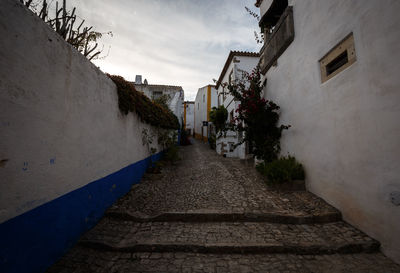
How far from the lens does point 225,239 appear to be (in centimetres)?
259

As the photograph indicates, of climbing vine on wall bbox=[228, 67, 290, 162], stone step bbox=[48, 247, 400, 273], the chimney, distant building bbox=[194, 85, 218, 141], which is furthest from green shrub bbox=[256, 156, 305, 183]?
the chimney

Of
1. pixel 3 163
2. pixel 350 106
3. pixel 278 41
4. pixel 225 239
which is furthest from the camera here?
pixel 278 41

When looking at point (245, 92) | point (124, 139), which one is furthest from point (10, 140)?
point (245, 92)

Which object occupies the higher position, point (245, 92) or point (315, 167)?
point (245, 92)

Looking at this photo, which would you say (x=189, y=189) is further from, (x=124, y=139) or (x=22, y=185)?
(x=22, y=185)

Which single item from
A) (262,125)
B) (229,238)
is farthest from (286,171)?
(229,238)

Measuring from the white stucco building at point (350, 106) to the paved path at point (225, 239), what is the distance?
45 cm

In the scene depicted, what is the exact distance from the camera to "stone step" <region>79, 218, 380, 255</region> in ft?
7.93

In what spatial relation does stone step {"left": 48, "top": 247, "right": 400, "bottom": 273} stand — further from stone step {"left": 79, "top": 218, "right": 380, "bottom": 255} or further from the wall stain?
the wall stain

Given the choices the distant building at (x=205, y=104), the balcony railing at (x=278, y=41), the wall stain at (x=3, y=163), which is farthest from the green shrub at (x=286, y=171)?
the distant building at (x=205, y=104)

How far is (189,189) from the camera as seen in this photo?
4.61 m

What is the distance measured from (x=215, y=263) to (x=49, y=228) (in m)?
2.32

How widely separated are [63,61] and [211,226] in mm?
3704

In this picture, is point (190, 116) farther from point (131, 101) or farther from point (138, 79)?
point (131, 101)
